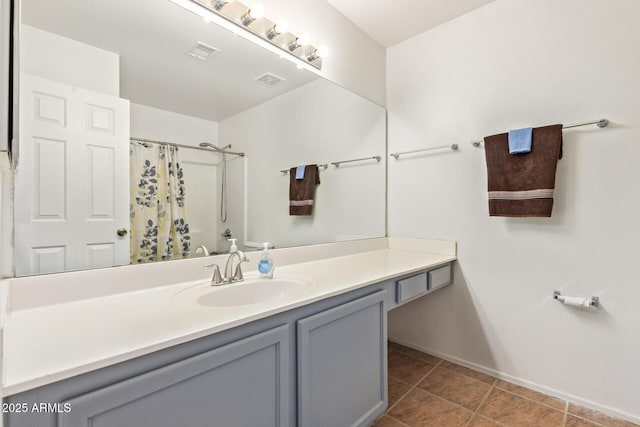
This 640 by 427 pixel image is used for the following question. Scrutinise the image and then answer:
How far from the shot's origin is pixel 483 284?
1.92 metres

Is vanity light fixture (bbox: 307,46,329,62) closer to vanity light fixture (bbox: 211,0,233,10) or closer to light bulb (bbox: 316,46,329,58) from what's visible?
light bulb (bbox: 316,46,329,58)

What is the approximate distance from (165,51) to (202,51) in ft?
0.55

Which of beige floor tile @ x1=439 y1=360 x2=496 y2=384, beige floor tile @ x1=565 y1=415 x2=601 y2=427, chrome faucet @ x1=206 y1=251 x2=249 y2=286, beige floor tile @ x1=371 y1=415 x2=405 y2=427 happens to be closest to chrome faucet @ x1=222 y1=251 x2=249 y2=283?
chrome faucet @ x1=206 y1=251 x2=249 y2=286

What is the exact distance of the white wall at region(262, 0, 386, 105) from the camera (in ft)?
5.76

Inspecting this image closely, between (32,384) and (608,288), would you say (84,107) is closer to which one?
(32,384)

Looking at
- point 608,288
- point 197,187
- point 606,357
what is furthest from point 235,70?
point 606,357

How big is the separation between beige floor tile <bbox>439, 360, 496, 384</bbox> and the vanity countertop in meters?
1.09

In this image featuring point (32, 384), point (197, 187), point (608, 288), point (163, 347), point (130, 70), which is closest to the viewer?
point (32, 384)

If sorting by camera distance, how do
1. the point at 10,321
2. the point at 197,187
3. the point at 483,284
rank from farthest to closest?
the point at 483,284, the point at 197,187, the point at 10,321

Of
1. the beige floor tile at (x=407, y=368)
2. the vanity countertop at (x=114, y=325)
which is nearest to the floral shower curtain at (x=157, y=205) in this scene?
the vanity countertop at (x=114, y=325)

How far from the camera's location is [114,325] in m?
0.81

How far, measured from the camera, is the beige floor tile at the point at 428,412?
1470 mm

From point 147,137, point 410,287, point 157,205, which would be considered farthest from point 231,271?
point 410,287

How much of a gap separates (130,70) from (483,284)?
224cm
